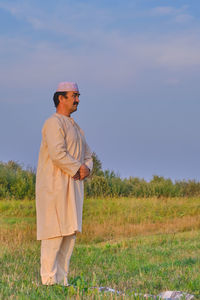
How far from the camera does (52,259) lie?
551 cm

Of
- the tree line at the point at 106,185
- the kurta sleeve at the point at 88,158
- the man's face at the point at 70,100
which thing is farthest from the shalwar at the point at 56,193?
the tree line at the point at 106,185

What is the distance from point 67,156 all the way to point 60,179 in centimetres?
30

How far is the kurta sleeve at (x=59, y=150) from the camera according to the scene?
5418mm

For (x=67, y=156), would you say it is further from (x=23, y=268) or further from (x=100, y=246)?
(x=100, y=246)

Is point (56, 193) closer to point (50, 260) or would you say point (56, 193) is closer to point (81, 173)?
point (81, 173)

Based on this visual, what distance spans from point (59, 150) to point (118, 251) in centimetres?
516

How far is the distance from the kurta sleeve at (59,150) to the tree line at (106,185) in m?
14.6

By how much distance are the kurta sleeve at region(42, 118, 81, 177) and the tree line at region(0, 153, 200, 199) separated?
1459 centimetres

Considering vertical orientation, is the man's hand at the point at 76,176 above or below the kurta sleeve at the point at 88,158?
below

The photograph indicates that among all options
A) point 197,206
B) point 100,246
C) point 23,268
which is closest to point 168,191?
point 197,206

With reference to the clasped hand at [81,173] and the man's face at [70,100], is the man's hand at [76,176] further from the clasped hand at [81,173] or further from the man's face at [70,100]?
the man's face at [70,100]

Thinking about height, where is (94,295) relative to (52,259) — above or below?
below

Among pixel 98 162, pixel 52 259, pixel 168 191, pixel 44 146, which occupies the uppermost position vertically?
pixel 98 162

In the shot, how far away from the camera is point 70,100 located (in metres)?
5.70
